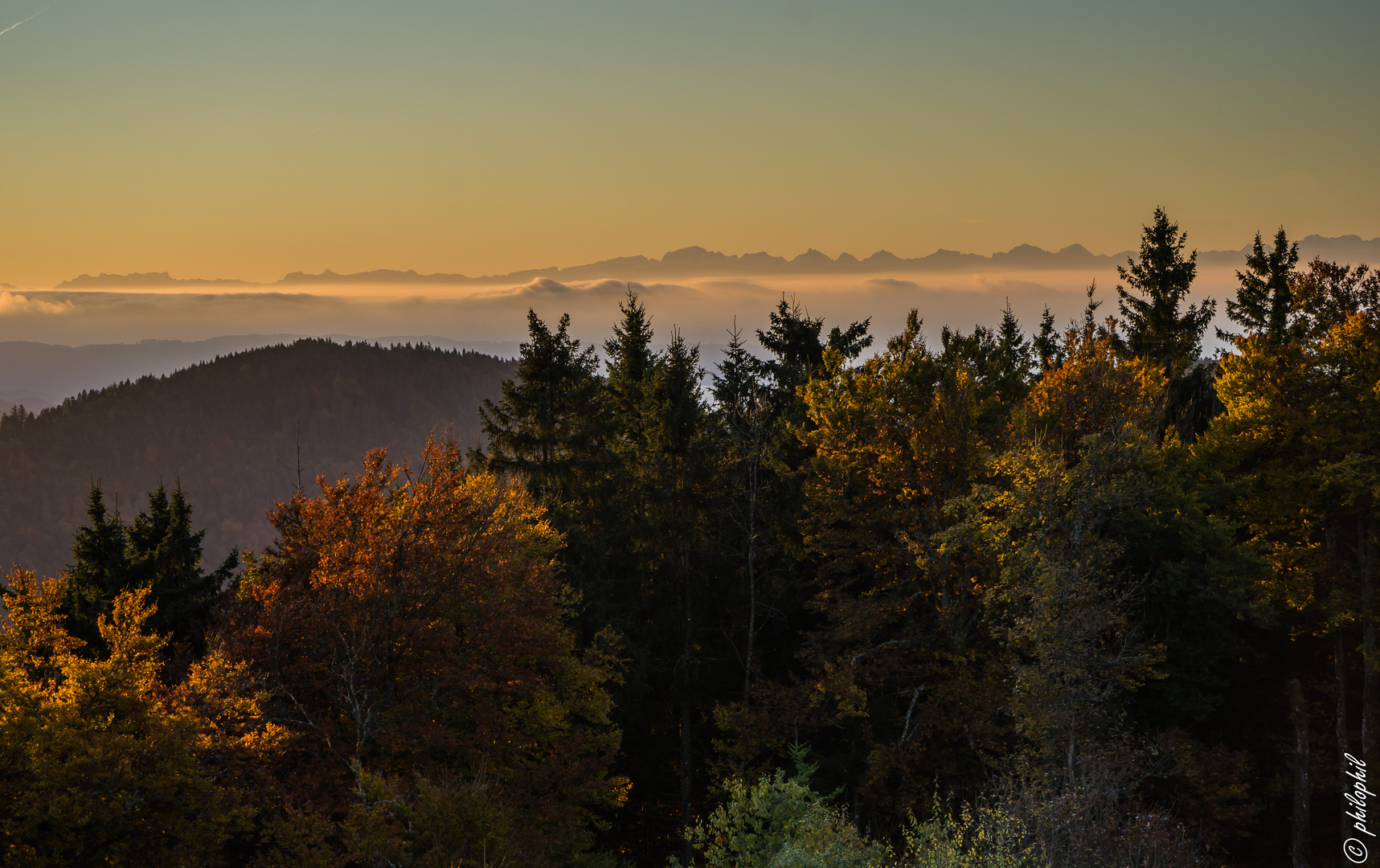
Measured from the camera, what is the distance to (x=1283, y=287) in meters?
44.5

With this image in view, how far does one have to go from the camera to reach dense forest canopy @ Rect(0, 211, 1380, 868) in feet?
63.1

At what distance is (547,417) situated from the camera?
41469 millimetres

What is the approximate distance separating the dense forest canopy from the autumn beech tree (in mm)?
131

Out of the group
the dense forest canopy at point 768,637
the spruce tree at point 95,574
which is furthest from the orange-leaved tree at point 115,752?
the spruce tree at point 95,574

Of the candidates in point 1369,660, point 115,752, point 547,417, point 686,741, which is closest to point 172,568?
point 115,752

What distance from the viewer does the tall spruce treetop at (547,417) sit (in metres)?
40.8

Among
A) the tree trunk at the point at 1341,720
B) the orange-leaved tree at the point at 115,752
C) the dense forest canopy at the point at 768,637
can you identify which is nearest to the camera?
the orange-leaved tree at the point at 115,752

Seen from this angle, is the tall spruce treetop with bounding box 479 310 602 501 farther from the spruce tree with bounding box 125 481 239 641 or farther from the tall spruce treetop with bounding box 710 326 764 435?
the spruce tree with bounding box 125 481 239 641

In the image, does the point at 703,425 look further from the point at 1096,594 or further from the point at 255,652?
the point at 255,652

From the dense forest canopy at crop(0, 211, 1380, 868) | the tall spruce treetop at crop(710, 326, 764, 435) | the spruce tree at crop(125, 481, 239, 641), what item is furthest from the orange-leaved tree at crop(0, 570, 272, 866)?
the tall spruce treetop at crop(710, 326, 764, 435)

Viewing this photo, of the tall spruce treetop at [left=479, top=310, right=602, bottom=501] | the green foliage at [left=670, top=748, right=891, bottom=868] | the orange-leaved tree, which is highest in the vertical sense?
the tall spruce treetop at [left=479, top=310, right=602, bottom=501]

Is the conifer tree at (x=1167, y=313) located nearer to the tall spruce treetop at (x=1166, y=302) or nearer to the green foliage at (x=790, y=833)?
the tall spruce treetop at (x=1166, y=302)

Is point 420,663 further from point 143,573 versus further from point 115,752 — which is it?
point 143,573

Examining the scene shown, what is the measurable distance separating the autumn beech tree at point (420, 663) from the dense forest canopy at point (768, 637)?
0.43 ft
